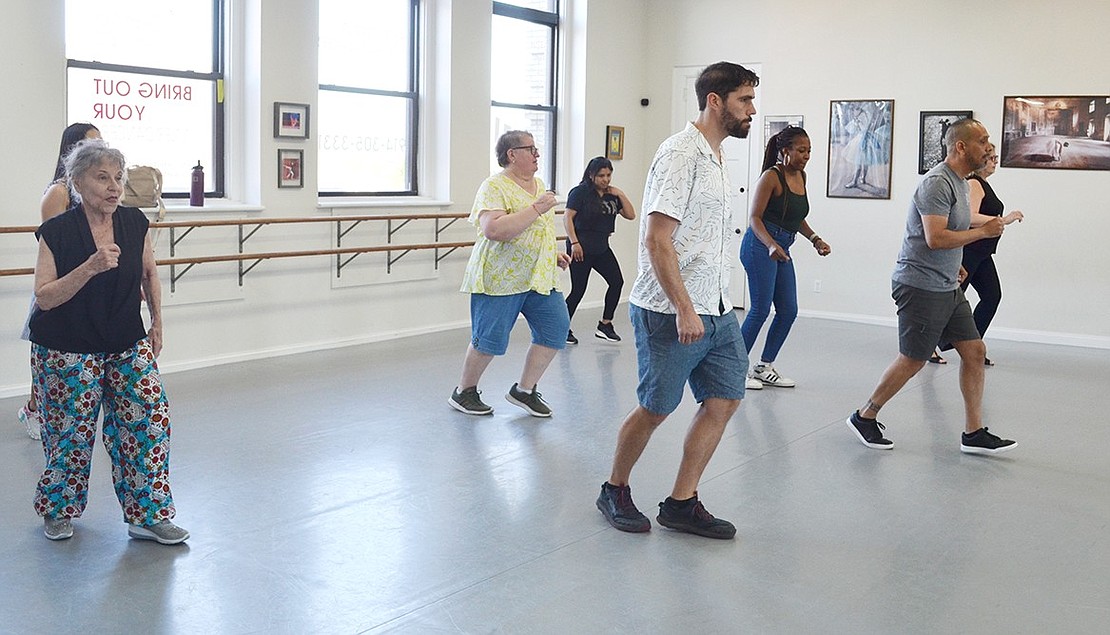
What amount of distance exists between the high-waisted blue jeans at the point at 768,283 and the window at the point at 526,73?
3813mm

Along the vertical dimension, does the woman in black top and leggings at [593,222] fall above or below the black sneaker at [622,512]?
above

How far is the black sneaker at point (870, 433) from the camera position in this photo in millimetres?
5465

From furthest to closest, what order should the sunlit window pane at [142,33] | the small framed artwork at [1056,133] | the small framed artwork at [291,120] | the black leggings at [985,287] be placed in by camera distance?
the small framed artwork at [1056,133]
the small framed artwork at [291,120]
the black leggings at [985,287]
the sunlit window pane at [142,33]

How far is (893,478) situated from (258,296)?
4519 mm

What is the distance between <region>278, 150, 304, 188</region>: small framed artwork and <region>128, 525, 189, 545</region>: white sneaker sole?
4291 millimetres

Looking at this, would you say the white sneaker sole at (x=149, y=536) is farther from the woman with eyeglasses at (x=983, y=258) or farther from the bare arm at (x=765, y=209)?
the woman with eyeglasses at (x=983, y=258)

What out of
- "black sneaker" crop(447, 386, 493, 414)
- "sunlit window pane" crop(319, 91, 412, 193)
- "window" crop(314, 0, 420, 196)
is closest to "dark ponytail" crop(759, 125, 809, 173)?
"black sneaker" crop(447, 386, 493, 414)

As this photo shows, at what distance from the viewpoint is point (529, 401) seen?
5.95 m

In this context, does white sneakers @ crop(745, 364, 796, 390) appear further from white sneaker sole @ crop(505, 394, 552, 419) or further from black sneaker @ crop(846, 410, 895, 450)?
white sneaker sole @ crop(505, 394, 552, 419)

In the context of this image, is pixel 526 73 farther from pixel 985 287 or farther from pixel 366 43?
pixel 985 287

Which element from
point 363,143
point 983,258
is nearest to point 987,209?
point 983,258

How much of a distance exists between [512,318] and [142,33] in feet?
10.7

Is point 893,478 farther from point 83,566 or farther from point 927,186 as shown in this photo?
point 83,566

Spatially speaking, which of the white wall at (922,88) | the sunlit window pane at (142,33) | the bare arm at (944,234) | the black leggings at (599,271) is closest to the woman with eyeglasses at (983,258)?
the bare arm at (944,234)
